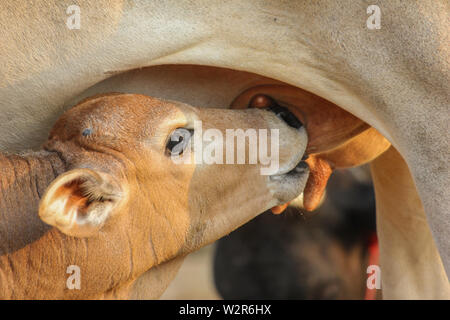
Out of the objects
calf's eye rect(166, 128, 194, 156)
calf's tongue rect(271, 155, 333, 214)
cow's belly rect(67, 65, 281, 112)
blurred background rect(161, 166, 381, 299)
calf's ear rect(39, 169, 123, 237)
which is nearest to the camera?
calf's ear rect(39, 169, 123, 237)

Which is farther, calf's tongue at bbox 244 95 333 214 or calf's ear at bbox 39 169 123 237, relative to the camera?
Answer: calf's tongue at bbox 244 95 333 214

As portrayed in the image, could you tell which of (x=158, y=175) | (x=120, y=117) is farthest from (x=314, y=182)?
(x=120, y=117)

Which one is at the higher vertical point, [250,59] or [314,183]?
[250,59]

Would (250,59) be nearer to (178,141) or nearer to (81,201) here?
(178,141)

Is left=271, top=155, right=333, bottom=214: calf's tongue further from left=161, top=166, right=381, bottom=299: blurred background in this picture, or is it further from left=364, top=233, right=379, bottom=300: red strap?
left=364, top=233, right=379, bottom=300: red strap

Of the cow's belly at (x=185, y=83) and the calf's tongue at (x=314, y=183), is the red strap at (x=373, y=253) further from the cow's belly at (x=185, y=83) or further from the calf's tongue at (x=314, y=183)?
the cow's belly at (x=185, y=83)

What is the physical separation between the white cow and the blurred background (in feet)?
6.98

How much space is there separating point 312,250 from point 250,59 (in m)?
2.48

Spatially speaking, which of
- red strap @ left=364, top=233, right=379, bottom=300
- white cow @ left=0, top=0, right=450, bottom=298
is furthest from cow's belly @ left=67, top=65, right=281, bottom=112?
red strap @ left=364, top=233, right=379, bottom=300

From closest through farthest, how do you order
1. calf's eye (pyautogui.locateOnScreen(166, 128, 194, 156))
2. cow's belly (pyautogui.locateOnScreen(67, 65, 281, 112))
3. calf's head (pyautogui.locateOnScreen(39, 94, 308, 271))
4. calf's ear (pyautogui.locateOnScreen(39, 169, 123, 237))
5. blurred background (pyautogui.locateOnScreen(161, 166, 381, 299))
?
calf's ear (pyautogui.locateOnScreen(39, 169, 123, 237)) < calf's head (pyautogui.locateOnScreen(39, 94, 308, 271)) < calf's eye (pyautogui.locateOnScreen(166, 128, 194, 156)) < cow's belly (pyautogui.locateOnScreen(67, 65, 281, 112)) < blurred background (pyautogui.locateOnScreen(161, 166, 381, 299))

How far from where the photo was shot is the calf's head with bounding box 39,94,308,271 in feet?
7.11

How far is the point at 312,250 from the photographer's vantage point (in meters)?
4.53

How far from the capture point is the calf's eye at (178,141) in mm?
2324

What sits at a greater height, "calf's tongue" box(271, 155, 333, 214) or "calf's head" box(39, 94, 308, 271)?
"calf's tongue" box(271, 155, 333, 214)
